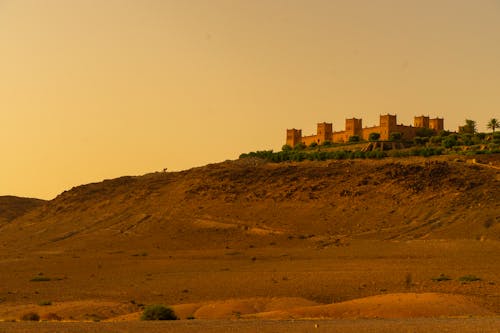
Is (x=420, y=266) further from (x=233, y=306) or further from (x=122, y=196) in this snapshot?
(x=122, y=196)

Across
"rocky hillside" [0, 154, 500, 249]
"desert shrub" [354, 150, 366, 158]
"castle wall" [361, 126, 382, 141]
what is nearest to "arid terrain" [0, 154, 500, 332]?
"rocky hillside" [0, 154, 500, 249]

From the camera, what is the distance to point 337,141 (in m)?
93.4

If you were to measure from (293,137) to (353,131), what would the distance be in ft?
30.2

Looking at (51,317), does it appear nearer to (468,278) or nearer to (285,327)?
(285,327)

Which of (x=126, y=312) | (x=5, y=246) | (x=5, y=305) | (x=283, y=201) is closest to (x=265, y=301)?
(x=126, y=312)

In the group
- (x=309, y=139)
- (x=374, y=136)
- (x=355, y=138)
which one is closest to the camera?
(x=374, y=136)

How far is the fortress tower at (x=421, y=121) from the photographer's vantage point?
95562 mm

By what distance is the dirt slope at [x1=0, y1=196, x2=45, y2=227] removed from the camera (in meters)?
85.9

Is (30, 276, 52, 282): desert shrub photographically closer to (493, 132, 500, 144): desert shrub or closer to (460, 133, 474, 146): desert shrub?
(460, 133, 474, 146): desert shrub

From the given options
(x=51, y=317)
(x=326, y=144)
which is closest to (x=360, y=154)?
(x=326, y=144)

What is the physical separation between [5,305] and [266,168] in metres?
42.9

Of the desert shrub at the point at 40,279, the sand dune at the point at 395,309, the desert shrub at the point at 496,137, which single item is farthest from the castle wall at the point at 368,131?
the sand dune at the point at 395,309

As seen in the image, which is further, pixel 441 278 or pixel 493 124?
pixel 493 124

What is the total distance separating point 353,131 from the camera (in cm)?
9344
